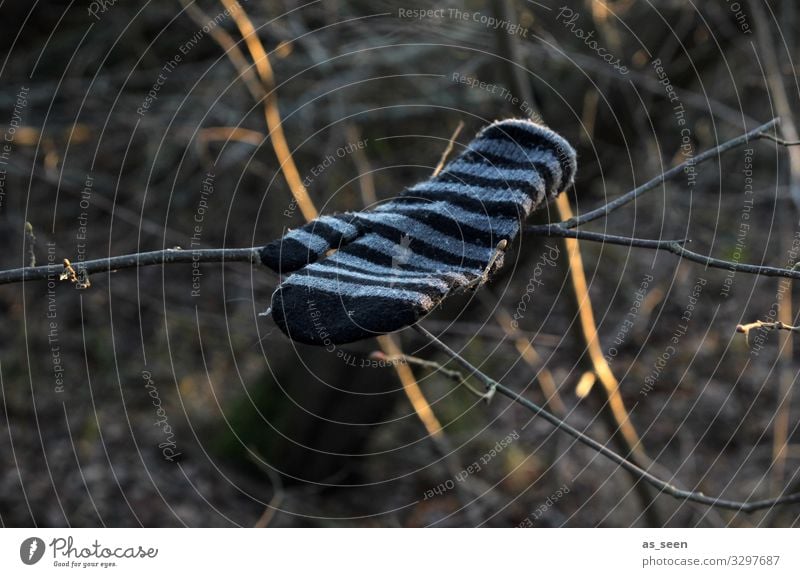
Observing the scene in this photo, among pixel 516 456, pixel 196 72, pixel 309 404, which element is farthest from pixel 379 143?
pixel 516 456

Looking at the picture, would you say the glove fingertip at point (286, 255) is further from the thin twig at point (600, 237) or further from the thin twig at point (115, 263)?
the thin twig at point (600, 237)

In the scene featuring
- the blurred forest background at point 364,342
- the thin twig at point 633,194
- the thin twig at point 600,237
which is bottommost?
the blurred forest background at point 364,342

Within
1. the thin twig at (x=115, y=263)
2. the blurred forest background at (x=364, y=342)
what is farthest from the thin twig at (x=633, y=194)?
the blurred forest background at (x=364, y=342)

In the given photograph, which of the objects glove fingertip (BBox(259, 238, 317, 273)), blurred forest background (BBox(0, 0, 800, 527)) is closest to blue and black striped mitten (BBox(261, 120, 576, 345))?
glove fingertip (BBox(259, 238, 317, 273))

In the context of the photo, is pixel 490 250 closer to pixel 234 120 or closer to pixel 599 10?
pixel 599 10

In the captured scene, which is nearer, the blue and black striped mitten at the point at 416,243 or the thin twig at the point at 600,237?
the blue and black striped mitten at the point at 416,243

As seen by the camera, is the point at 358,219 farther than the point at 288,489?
No

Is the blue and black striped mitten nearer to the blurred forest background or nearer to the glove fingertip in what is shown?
the glove fingertip
